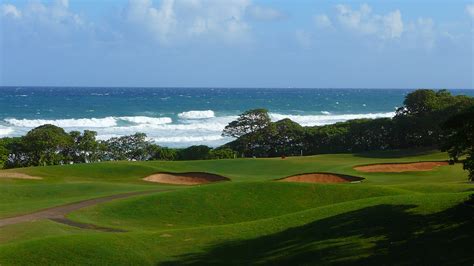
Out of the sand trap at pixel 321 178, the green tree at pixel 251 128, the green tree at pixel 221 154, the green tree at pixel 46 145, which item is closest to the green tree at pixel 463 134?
the sand trap at pixel 321 178

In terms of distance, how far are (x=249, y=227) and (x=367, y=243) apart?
15.1 ft

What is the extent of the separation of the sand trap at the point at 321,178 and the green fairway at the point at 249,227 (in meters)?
8.93

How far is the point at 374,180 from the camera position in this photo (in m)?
34.0

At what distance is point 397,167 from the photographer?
40688 mm

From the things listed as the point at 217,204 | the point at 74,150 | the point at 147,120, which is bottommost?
the point at 217,204

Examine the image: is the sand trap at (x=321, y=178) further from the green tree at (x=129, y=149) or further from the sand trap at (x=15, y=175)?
the green tree at (x=129, y=149)

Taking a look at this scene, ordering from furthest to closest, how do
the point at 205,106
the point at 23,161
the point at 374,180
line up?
the point at 205,106
the point at 23,161
the point at 374,180

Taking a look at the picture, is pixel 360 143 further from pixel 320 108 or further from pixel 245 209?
pixel 320 108

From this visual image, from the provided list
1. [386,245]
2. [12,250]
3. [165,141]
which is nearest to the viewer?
[386,245]

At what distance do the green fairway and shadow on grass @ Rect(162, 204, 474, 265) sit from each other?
24mm

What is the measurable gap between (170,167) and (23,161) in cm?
1357

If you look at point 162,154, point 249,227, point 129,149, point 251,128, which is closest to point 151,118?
point 251,128

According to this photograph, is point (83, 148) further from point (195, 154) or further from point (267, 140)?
point (267, 140)

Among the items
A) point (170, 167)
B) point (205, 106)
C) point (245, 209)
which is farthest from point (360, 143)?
point (205, 106)
